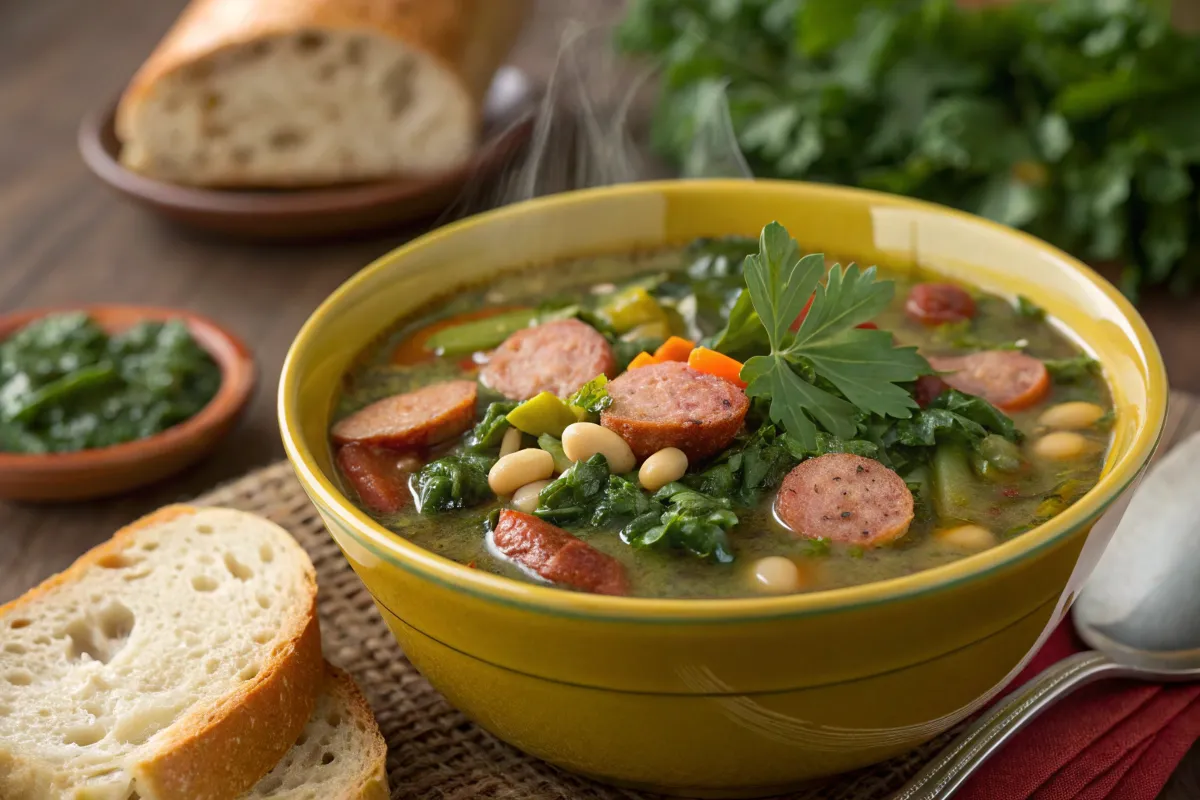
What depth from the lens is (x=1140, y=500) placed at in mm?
3154

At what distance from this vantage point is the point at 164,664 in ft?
8.60

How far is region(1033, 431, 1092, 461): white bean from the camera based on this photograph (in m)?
2.66

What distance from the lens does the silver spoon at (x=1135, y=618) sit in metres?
2.45

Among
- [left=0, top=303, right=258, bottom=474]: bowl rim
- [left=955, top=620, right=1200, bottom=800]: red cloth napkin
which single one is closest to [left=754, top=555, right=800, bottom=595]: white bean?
[left=955, top=620, right=1200, bottom=800]: red cloth napkin

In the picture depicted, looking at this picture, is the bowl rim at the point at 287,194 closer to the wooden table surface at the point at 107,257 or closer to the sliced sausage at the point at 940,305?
the wooden table surface at the point at 107,257

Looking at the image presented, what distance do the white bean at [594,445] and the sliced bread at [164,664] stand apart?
69cm

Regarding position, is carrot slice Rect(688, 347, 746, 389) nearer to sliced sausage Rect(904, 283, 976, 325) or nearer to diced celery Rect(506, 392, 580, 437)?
diced celery Rect(506, 392, 580, 437)

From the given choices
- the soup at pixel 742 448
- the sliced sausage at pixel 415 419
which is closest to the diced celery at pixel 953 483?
the soup at pixel 742 448

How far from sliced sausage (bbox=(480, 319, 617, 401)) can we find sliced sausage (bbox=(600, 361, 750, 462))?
259 mm

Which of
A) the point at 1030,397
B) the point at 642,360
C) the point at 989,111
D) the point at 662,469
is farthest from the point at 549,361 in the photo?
the point at 989,111

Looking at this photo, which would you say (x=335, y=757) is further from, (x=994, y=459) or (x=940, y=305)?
(x=940, y=305)

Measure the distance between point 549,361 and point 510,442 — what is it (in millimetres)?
338

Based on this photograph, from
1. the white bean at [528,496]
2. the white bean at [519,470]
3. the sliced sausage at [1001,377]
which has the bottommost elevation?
the white bean at [528,496]

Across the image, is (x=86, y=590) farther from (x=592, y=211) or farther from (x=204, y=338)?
(x=592, y=211)
